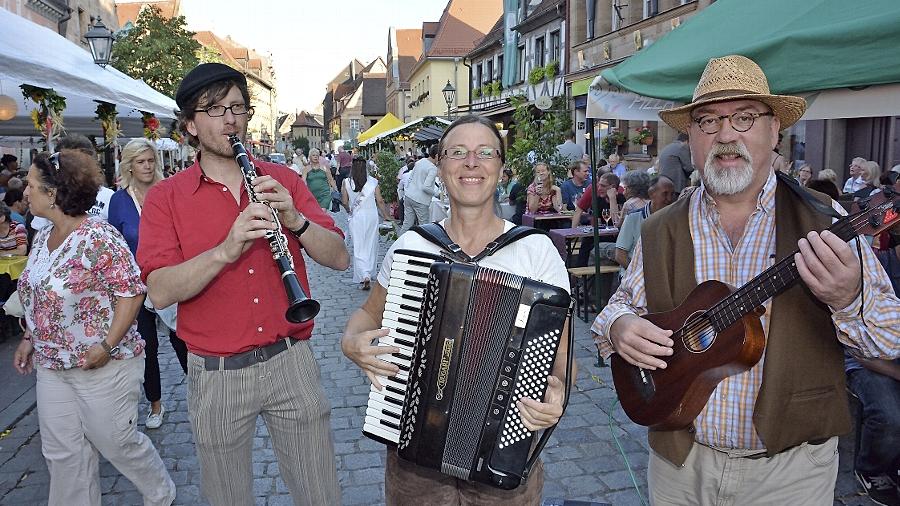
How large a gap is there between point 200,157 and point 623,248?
4.39 metres

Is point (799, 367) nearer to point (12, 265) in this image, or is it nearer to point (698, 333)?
point (698, 333)

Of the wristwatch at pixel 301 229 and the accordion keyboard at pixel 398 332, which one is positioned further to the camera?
the wristwatch at pixel 301 229

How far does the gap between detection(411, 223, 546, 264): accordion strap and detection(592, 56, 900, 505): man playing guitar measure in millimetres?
522

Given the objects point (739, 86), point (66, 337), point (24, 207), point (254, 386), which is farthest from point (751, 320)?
point (24, 207)

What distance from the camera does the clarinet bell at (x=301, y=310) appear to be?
2.31 m

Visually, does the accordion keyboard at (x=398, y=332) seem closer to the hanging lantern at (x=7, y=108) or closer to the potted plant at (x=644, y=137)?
the hanging lantern at (x=7, y=108)

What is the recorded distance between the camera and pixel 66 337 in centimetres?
323

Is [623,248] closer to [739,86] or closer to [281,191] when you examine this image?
[739,86]

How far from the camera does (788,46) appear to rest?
12.1 ft

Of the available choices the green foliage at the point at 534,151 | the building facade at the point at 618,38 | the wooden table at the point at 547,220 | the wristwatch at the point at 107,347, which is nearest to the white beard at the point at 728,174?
the wristwatch at the point at 107,347

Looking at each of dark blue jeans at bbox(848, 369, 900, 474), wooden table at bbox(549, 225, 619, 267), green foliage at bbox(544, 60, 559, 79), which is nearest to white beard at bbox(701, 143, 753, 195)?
dark blue jeans at bbox(848, 369, 900, 474)

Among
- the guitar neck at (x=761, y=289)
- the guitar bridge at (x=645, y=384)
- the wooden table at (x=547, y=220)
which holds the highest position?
the guitar neck at (x=761, y=289)

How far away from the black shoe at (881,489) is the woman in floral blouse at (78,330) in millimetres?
4047

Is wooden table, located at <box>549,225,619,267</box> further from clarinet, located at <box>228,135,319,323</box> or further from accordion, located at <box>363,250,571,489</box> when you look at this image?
accordion, located at <box>363,250,571,489</box>
